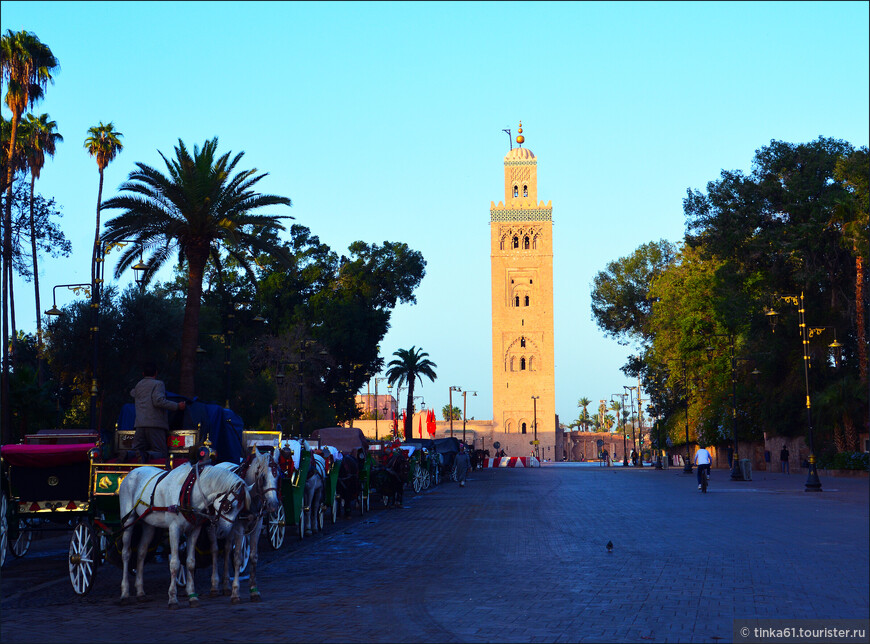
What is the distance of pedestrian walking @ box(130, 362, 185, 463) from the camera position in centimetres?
1168

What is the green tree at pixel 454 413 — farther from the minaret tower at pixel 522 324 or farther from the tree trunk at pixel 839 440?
the tree trunk at pixel 839 440

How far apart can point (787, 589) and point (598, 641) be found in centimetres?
306

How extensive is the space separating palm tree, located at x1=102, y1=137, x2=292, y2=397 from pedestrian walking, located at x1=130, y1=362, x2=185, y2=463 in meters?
14.5

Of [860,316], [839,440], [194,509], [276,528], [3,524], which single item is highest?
[860,316]

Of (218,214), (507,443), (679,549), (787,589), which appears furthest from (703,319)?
(507,443)

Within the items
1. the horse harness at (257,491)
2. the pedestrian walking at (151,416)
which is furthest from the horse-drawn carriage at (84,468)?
the horse harness at (257,491)

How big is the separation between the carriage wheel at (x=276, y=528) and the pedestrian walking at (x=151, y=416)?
9.75 ft

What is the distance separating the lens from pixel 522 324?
112125 mm

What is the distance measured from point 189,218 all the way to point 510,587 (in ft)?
62.2

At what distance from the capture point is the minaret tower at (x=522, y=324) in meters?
111

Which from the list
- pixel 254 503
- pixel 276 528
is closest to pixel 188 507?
pixel 254 503

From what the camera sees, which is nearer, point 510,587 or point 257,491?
point 257,491

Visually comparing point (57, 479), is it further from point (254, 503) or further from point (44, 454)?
point (254, 503)

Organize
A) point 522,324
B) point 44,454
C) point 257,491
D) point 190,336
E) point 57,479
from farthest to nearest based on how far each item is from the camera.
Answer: point 522,324 < point 190,336 < point 57,479 < point 44,454 < point 257,491
